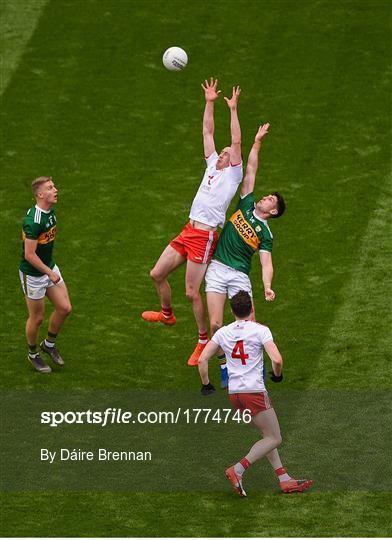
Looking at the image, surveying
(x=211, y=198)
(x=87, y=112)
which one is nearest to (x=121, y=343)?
(x=211, y=198)

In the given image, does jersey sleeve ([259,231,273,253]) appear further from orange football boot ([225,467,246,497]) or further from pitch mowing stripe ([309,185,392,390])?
orange football boot ([225,467,246,497])

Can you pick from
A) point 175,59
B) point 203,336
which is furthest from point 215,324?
point 175,59

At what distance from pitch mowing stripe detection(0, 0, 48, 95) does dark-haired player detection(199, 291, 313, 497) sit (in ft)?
37.2

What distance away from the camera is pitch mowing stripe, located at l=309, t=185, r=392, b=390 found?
1970 centimetres

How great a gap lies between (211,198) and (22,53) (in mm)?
9317

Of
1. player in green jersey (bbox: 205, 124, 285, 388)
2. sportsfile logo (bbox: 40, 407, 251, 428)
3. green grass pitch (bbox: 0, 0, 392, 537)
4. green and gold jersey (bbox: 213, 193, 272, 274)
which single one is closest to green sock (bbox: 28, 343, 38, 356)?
green grass pitch (bbox: 0, 0, 392, 537)

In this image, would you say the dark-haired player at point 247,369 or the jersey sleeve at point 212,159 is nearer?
the dark-haired player at point 247,369

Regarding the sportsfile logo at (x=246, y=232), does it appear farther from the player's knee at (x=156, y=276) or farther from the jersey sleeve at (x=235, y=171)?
the player's knee at (x=156, y=276)

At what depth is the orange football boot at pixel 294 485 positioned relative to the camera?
16.9m

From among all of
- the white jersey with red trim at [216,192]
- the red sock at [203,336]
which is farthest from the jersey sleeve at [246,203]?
the red sock at [203,336]

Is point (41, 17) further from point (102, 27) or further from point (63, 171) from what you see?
point (63, 171)

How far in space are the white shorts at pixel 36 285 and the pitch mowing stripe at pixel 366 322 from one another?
363 cm

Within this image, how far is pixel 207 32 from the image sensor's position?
27953 mm

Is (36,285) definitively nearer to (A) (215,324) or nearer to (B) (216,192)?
(A) (215,324)
